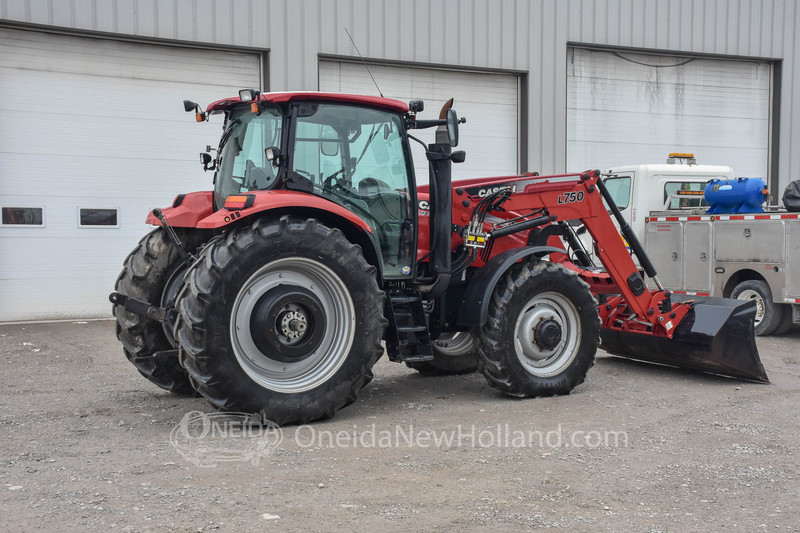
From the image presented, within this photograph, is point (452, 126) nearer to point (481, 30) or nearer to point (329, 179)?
point (329, 179)

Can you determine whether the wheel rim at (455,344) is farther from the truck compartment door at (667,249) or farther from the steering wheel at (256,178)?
the truck compartment door at (667,249)

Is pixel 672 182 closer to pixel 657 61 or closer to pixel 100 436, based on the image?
pixel 657 61

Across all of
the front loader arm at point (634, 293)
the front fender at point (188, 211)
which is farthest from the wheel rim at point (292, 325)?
the front loader arm at point (634, 293)

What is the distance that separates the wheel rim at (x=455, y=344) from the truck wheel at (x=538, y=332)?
1022 millimetres

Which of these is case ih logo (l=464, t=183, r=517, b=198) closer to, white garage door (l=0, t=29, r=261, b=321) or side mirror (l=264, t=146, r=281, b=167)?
side mirror (l=264, t=146, r=281, b=167)

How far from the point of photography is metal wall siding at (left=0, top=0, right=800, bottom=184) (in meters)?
12.7

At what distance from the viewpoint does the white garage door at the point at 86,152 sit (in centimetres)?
1216

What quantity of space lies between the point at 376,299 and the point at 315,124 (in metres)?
1.38

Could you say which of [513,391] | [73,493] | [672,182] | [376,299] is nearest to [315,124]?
[376,299]

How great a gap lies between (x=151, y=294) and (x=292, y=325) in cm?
134

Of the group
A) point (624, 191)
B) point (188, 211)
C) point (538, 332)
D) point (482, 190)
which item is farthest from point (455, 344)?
point (624, 191)

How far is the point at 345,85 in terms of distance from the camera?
1415 centimetres

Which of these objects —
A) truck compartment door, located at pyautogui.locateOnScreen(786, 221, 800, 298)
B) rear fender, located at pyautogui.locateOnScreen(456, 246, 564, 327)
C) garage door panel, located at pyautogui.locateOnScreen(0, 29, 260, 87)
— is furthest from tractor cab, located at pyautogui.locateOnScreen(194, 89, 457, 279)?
garage door panel, located at pyautogui.locateOnScreen(0, 29, 260, 87)

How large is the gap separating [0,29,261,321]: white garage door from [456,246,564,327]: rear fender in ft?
24.4
